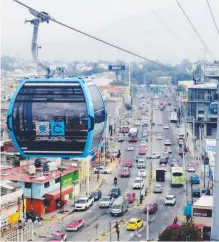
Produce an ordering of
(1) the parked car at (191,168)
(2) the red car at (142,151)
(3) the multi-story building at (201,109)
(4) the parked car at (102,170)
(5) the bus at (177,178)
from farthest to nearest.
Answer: (3) the multi-story building at (201,109), (2) the red car at (142,151), (1) the parked car at (191,168), (4) the parked car at (102,170), (5) the bus at (177,178)

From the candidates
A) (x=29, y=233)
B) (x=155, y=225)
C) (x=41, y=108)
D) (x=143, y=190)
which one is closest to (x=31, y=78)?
(x=41, y=108)

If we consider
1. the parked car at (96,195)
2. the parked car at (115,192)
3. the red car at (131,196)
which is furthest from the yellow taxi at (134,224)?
the parked car at (115,192)

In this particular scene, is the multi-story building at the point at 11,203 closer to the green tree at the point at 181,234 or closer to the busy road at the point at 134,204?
the busy road at the point at 134,204

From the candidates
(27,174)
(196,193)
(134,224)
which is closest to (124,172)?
(196,193)

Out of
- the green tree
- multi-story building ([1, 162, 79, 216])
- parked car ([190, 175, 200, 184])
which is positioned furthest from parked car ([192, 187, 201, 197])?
the green tree

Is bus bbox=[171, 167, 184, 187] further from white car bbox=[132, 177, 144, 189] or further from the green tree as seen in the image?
the green tree

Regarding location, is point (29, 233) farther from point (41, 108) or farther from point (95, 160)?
point (95, 160)
